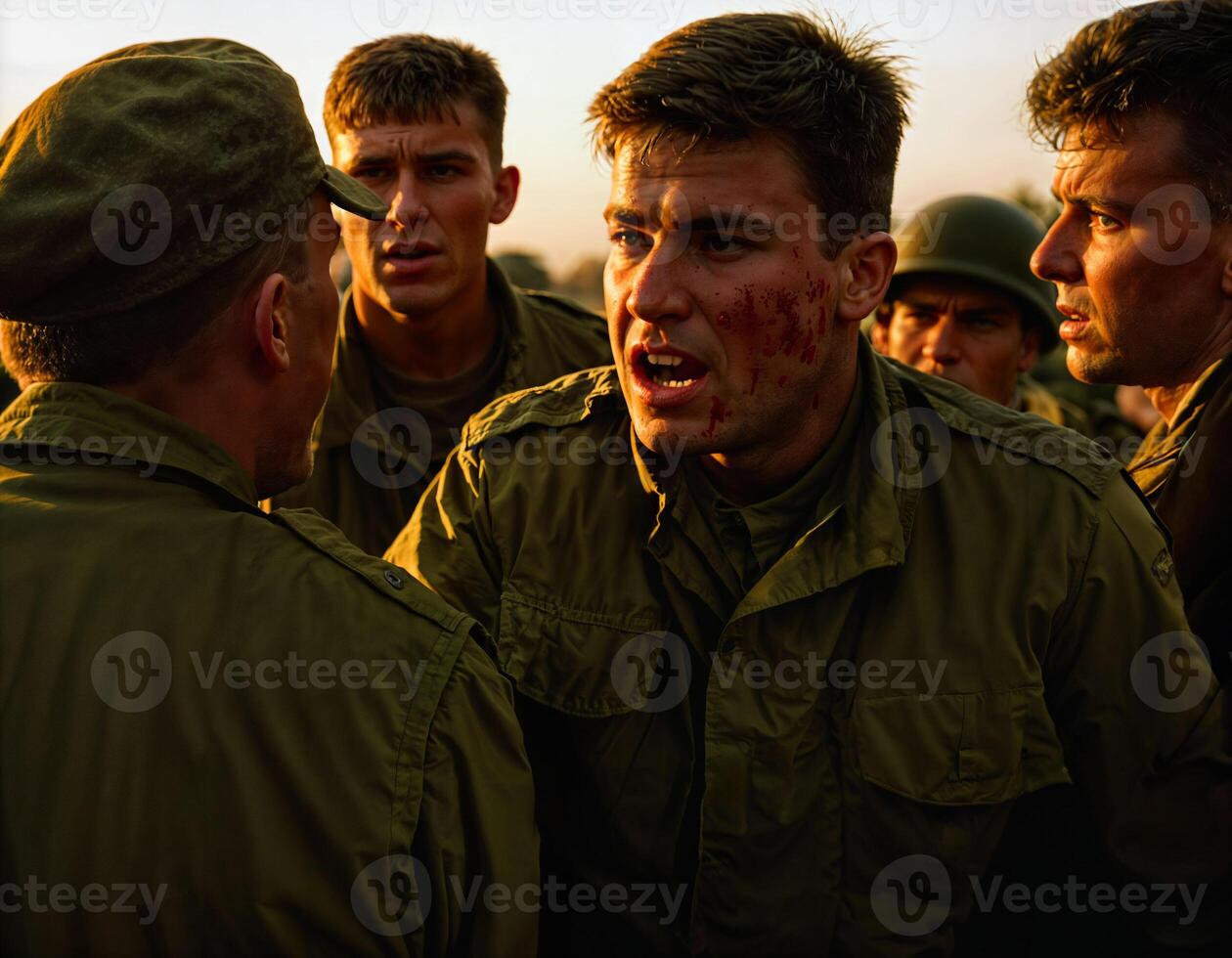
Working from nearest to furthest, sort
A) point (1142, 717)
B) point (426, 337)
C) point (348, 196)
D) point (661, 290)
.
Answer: point (348, 196) → point (1142, 717) → point (661, 290) → point (426, 337)

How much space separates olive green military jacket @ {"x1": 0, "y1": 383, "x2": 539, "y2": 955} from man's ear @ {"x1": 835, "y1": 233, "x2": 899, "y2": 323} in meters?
1.43

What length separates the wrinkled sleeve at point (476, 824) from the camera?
1780 millimetres

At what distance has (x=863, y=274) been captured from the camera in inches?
114

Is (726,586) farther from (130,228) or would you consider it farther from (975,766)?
(130,228)

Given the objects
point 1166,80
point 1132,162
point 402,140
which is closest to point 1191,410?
point 1132,162

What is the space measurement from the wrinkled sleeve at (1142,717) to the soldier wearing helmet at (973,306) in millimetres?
2319

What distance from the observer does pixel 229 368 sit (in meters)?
1.91

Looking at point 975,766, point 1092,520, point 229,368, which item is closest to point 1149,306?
point 1092,520

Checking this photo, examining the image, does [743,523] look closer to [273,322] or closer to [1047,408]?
[273,322]

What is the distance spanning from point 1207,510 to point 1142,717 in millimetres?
606

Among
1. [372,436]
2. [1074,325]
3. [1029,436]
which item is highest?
[1074,325]

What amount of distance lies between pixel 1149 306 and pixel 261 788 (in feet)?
8.62

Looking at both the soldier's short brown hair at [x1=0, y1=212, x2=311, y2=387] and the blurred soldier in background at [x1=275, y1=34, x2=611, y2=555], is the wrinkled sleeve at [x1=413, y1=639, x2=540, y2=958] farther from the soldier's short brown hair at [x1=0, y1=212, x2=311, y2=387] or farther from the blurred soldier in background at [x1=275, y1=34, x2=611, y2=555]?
the blurred soldier in background at [x1=275, y1=34, x2=611, y2=555]

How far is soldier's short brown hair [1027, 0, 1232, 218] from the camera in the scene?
10.1 ft
